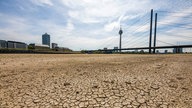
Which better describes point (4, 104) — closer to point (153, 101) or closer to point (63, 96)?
point (63, 96)

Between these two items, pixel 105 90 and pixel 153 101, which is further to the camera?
pixel 105 90

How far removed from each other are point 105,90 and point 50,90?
49.2 inches

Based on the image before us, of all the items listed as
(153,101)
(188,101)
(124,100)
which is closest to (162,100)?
(153,101)

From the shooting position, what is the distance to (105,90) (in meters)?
3.09

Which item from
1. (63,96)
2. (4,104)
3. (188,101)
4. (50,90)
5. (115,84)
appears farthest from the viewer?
(115,84)

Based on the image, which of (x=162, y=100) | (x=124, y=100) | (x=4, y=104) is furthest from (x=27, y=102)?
(x=162, y=100)

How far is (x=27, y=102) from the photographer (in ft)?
8.31

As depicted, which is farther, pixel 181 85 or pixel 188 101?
pixel 181 85

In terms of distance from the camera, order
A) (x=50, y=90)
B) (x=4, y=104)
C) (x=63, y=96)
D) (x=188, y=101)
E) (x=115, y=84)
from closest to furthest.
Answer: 1. (x=4, y=104)
2. (x=188, y=101)
3. (x=63, y=96)
4. (x=50, y=90)
5. (x=115, y=84)

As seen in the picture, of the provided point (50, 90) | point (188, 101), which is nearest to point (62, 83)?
point (50, 90)

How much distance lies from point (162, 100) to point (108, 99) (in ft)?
3.45

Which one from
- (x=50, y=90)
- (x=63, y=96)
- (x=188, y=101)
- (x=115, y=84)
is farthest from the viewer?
(x=115, y=84)

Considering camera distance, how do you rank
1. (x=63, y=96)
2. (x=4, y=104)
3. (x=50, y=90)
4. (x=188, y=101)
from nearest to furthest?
(x=4, y=104)
(x=188, y=101)
(x=63, y=96)
(x=50, y=90)

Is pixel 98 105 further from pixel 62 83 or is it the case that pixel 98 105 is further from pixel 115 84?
pixel 62 83
